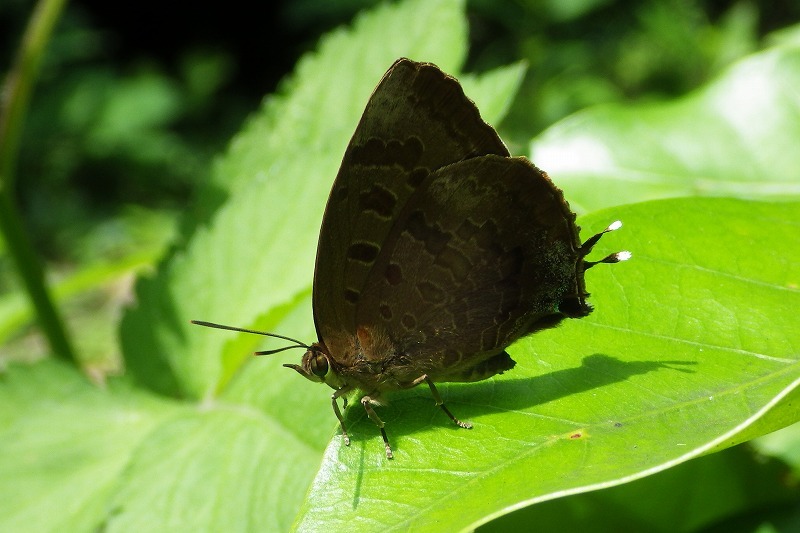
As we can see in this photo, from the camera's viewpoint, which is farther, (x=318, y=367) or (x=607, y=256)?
(x=318, y=367)

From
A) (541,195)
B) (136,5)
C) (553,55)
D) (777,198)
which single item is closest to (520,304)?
(541,195)

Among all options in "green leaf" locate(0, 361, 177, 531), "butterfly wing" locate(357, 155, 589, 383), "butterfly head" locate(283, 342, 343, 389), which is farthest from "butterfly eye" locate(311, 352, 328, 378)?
"green leaf" locate(0, 361, 177, 531)

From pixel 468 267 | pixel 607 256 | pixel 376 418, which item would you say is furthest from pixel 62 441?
pixel 607 256

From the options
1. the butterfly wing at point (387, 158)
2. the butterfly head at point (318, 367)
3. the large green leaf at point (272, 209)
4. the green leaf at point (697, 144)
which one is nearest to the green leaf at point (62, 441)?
the large green leaf at point (272, 209)

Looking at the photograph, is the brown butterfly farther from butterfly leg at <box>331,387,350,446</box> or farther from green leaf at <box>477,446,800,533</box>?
green leaf at <box>477,446,800,533</box>

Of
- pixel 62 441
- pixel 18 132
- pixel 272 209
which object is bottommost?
pixel 62 441

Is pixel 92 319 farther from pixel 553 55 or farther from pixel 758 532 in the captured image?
pixel 758 532

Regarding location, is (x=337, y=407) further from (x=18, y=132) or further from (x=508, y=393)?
(x=18, y=132)
